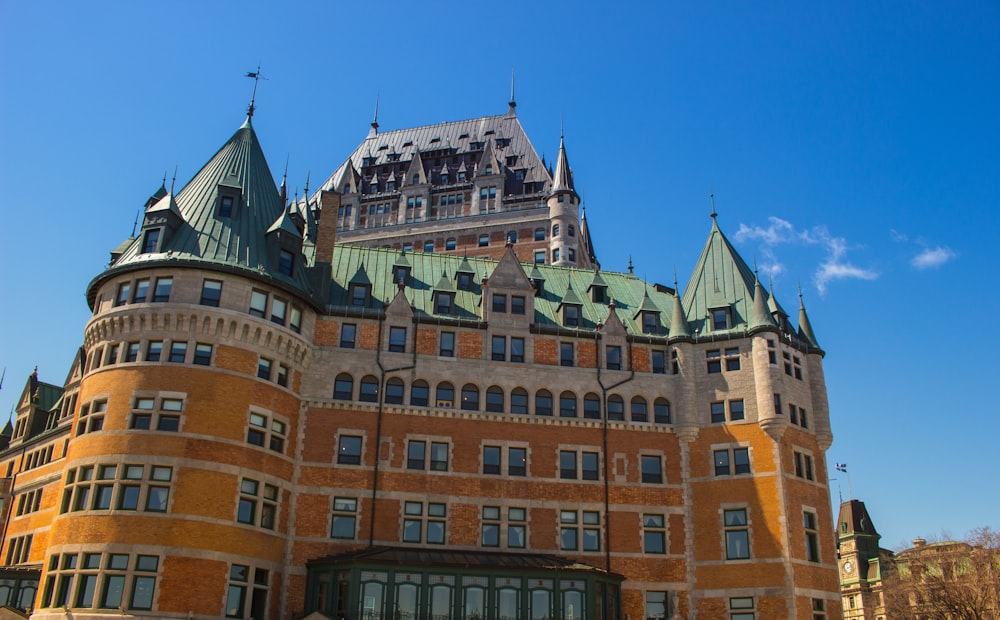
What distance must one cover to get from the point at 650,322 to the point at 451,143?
5121cm

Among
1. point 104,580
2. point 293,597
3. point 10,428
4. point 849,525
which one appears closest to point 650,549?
point 293,597

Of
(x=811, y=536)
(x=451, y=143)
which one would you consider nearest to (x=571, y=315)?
(x=811, y=536)

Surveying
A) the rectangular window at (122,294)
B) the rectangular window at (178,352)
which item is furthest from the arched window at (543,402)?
the rectangular window at (122,294)

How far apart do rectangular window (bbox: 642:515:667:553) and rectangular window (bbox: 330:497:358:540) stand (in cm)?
1567

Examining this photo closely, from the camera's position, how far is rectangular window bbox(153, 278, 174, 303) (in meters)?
44.8

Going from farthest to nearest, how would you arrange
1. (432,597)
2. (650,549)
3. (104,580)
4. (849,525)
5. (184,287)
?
1. (849,525)
2. (650,549)
3. (184,287)
4. (432,597)
5. (104,580)

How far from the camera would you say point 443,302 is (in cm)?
5250

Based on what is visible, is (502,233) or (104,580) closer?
(104,580)

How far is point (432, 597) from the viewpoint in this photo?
138 ft

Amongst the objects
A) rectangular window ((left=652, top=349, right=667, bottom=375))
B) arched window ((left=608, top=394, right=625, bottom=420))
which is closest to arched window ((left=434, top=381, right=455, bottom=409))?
arched window ((left=608, top=394, right=625, bottom=420))

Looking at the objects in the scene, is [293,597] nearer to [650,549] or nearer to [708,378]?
[650,549]

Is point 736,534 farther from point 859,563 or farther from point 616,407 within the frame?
point 859,563

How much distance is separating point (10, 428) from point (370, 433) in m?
41.7

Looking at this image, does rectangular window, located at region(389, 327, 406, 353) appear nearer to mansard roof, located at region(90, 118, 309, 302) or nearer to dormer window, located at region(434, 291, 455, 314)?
dormer window, located at region(434, 291, 455, 314)
